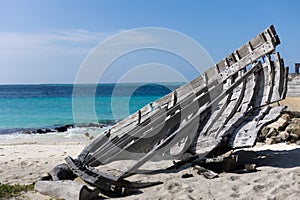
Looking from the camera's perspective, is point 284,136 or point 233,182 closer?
point 233,182

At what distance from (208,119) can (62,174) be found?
306 cm

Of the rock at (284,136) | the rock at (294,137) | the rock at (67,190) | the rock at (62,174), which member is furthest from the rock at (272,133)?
the rock at (67,190)

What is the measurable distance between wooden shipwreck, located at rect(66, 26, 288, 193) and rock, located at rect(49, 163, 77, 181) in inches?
7.6

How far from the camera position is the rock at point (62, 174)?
6.08m

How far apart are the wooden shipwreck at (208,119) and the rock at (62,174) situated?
0.63 ft

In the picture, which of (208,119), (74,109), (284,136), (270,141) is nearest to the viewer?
(208,119)

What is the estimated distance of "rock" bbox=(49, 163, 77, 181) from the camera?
608cm

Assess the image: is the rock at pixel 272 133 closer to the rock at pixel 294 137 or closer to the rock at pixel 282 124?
the rock at pixel 282 124

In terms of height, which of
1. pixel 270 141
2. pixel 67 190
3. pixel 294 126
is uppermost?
pixel 294 126

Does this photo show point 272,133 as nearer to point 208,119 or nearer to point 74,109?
point 208,119

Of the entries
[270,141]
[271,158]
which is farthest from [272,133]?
[271,158]

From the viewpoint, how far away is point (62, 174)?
6160mm

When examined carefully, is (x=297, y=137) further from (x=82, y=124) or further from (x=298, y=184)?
(x=82, y=124)

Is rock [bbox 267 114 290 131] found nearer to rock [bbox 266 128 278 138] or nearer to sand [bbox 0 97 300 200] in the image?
rock [bbox 266 128 278 138]
